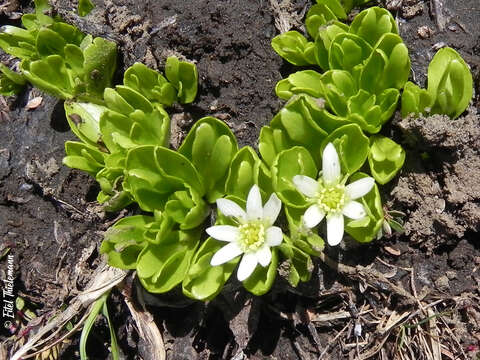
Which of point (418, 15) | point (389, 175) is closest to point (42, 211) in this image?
point (389, 175)

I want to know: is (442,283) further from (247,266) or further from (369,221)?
(247,266)

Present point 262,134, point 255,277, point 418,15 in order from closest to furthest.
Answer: point 255,277, point 262,134, point 418,15

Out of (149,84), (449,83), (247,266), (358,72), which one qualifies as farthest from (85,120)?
(449,83)

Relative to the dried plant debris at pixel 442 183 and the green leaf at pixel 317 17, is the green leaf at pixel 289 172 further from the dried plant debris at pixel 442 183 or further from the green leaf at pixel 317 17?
the green leaf at pixel 317 17

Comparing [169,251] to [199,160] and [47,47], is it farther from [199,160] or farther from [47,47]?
[47,47]

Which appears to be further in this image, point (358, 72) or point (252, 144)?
point (252, 144)

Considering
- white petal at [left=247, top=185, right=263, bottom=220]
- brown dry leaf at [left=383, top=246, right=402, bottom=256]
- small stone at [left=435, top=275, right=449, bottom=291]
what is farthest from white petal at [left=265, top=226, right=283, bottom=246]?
small stone at [left=435, top=275, right=449, bottom=291]

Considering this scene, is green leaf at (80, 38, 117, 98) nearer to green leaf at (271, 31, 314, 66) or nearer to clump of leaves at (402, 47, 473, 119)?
green leaf at (271, 31, 314, 66)
